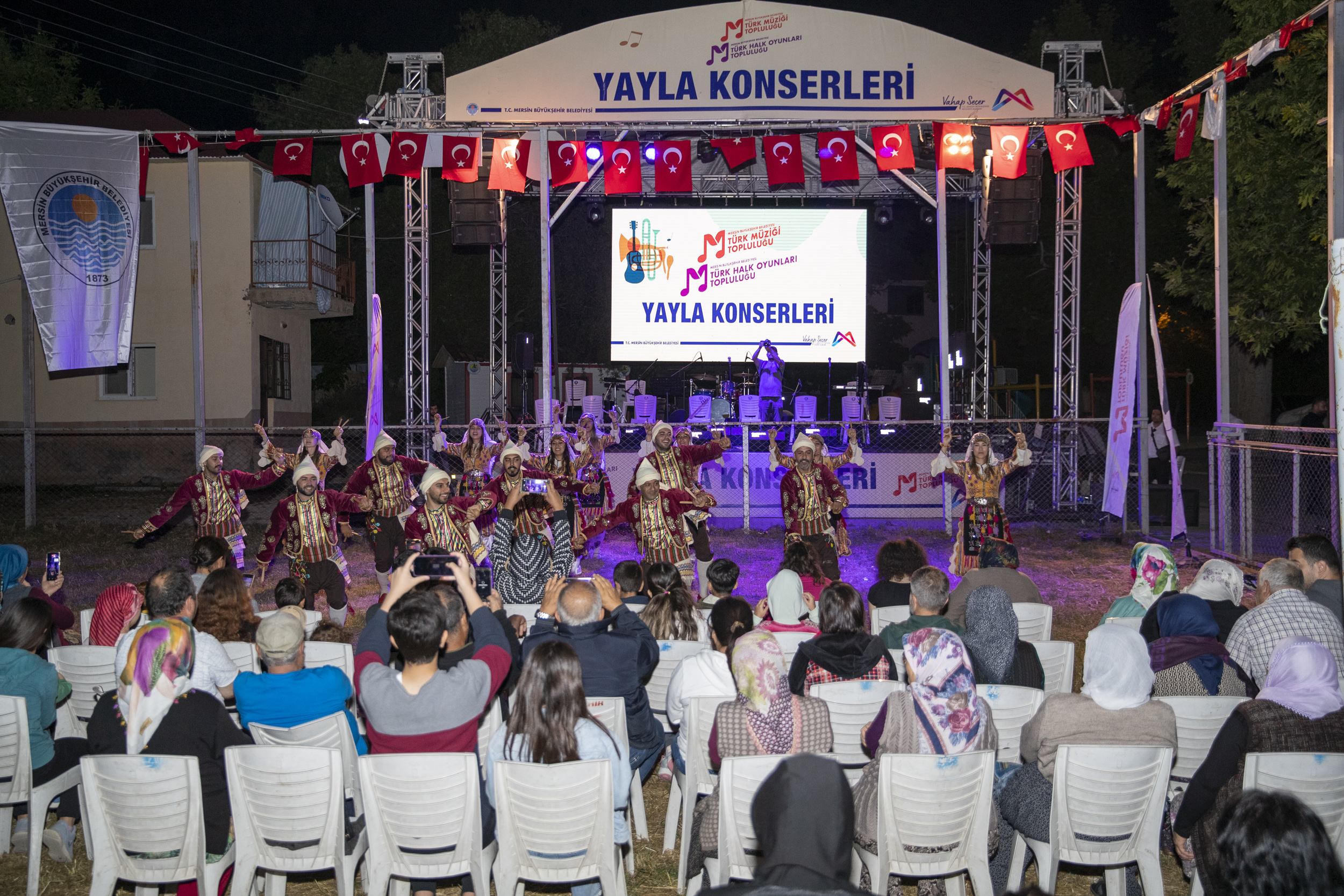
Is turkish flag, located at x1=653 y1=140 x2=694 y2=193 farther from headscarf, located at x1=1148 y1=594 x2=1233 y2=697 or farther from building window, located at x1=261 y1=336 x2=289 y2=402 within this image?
building window, located at x1=261 y1=336 x2=289 y2=402

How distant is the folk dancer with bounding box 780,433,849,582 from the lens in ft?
27.1

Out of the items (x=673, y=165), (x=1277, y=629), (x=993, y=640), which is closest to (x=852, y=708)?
(x=993, y=640)

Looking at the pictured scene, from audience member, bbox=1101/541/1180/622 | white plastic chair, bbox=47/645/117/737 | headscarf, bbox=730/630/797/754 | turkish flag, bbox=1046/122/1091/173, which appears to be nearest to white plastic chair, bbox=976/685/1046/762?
headscarf, bbox=730/630/797/754

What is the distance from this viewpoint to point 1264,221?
11.6 metres

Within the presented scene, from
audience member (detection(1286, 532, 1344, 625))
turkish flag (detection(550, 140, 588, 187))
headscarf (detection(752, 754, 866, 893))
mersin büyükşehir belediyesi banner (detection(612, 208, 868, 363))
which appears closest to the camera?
headscarf (detection(752, 754, 866, 893))

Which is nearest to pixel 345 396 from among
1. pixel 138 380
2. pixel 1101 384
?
pixel 138 380

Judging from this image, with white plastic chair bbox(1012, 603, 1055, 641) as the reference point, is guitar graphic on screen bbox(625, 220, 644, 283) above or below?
above

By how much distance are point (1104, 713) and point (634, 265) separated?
43.4 ft

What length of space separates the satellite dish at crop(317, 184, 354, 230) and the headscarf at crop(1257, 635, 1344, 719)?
66.7ft

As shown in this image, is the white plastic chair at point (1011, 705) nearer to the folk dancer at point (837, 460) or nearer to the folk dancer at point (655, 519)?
the folk dancer at point (655, 519)

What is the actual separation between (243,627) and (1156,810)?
4.03 m

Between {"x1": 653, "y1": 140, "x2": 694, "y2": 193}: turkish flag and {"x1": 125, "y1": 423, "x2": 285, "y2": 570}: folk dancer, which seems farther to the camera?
{"x1": 653, "y1": 140, "x2": 694, "y2": 193}: turkish flag

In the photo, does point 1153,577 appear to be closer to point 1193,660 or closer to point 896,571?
point 1193,660

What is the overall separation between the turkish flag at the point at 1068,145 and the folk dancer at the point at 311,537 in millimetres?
9310
